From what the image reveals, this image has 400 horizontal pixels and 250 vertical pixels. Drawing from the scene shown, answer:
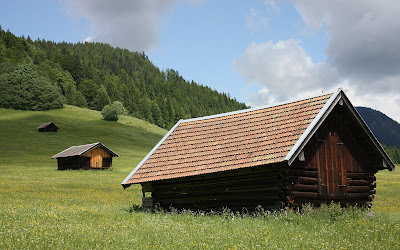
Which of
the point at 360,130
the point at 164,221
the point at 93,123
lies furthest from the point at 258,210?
the point at 93,123

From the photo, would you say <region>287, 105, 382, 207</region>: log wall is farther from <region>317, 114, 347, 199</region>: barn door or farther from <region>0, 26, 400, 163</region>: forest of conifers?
<region>0, 26, 400, 163</region>: forest of conifers

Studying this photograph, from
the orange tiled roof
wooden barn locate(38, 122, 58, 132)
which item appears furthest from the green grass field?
wooden barn locate(38, 122, 58, 132)

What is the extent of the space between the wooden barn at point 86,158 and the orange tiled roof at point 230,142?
37009mm

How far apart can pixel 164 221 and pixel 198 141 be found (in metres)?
6.58

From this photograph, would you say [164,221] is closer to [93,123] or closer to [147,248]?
[147,248]

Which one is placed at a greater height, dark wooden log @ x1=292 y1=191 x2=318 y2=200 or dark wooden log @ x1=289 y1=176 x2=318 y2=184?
dark wooden log @ x1=289 y1=176 x2=318 y2=184

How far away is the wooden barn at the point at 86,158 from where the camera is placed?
190ft

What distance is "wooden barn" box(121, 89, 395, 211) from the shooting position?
17.8 meters

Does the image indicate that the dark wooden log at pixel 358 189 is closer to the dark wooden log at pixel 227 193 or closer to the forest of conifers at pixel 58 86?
the dark wooden log at pixel 227 193

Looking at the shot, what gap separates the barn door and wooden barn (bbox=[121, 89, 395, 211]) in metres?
0.04

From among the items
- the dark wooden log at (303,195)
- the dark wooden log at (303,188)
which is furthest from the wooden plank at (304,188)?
the dark wooden log at (303,195)

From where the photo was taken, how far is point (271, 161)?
664 inches

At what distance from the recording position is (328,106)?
1817cm

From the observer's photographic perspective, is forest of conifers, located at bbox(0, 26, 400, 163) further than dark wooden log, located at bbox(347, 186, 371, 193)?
Yes
